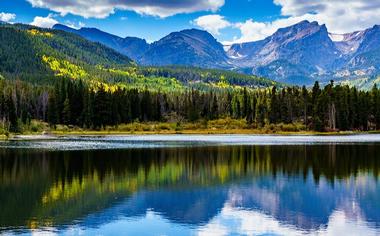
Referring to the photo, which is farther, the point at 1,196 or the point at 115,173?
the point at 115,173

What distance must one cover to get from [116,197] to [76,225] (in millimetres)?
10618

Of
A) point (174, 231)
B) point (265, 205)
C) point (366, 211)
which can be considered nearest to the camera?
point (174, 231)

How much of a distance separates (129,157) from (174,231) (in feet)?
164

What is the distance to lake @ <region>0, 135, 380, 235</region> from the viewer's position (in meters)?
33.6

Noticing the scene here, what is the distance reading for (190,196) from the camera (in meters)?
45.5

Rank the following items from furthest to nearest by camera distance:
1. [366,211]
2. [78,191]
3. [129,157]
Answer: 1. [129,157]
2. [78,191]
3. [366,211]

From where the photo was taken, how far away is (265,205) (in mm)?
41250

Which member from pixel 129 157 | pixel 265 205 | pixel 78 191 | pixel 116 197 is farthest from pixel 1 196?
pixel 129 157

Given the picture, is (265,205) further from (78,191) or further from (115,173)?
(115,173)

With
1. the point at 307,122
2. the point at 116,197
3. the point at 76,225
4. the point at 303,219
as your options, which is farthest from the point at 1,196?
the point at 307,122

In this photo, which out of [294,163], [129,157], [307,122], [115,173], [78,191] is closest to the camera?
[78,191]

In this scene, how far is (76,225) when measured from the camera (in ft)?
111

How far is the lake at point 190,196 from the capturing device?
33594 millimetres

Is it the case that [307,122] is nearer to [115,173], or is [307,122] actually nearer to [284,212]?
[115,173]
